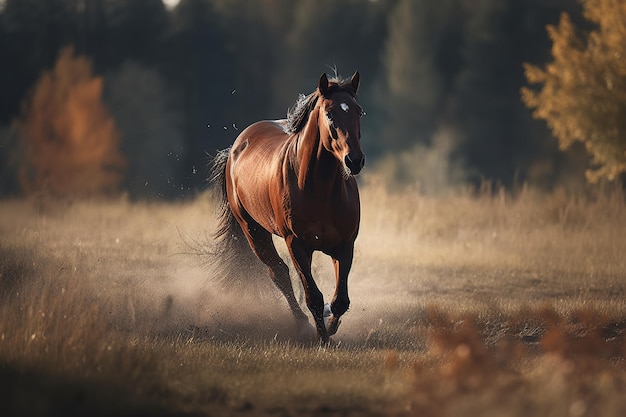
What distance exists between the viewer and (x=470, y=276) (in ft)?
48.4

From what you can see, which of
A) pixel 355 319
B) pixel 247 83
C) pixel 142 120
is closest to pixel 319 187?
pixel 355 319

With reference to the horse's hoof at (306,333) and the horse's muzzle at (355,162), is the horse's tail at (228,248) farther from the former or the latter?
the horse's muzzle at (355,162)

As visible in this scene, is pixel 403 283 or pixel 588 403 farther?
pixel 403 283

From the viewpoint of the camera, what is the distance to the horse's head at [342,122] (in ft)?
26.9

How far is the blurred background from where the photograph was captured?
38000 millimetres

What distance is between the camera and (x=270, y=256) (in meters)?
11.0

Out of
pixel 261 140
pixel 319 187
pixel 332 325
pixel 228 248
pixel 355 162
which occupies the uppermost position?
pixel 261 140

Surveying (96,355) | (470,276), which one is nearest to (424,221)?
(470,276)

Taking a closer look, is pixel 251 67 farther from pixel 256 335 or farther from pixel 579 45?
pixel 256 335

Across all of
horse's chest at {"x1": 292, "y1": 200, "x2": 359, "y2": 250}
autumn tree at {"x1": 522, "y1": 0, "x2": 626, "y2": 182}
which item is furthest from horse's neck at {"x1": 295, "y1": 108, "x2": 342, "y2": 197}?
autumn tree at {"x1": 522, "y1": 0, "x2": 626, "y2": 182}

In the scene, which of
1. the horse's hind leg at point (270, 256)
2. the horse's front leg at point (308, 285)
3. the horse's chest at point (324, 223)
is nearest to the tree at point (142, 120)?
the horse's hind leg at point (270, 256)

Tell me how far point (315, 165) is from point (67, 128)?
30.3 meters

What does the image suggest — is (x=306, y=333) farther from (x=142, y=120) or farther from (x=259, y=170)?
(x=142, y=120)

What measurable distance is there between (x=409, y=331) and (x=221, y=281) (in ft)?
7.30
